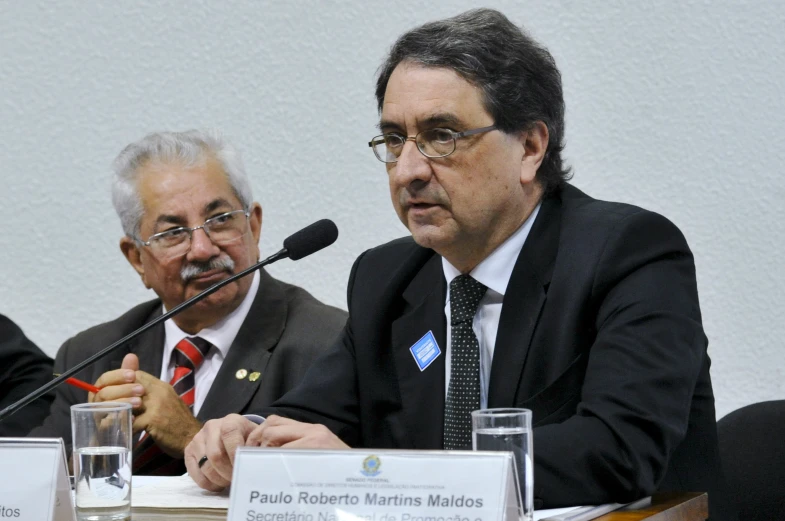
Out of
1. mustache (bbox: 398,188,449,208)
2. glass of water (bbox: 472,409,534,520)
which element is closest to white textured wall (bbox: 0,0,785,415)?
mustache (bbox: 398,188,449,208)

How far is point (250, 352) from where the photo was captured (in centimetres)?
252

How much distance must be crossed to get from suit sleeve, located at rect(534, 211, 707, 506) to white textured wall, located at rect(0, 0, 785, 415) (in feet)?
3.51

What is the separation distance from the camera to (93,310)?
10.8 feet

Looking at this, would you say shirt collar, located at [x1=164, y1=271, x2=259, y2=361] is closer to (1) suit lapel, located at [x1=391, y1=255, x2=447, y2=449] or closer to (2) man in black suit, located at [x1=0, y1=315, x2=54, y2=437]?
(2) man in black suit, located at [x1=0, y1=315, x2=54, y2=437]

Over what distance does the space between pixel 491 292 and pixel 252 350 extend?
0.83 m

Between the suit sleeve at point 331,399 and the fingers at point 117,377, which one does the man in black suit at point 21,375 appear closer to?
the fingers at point 117,377

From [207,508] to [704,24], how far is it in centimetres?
197

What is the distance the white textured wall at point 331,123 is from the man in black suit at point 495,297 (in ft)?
2.79

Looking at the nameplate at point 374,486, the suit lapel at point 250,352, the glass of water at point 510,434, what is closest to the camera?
the nameplate at point 374,486

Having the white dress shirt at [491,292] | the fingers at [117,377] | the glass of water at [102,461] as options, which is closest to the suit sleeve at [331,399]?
the white dress shirt at [491,292]

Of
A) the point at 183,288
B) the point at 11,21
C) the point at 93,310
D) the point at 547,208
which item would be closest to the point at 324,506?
the point at 547,208

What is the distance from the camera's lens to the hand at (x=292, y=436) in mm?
1457

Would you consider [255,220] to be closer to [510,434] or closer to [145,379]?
[145,379]

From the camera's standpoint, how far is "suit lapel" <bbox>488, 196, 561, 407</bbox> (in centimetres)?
176
